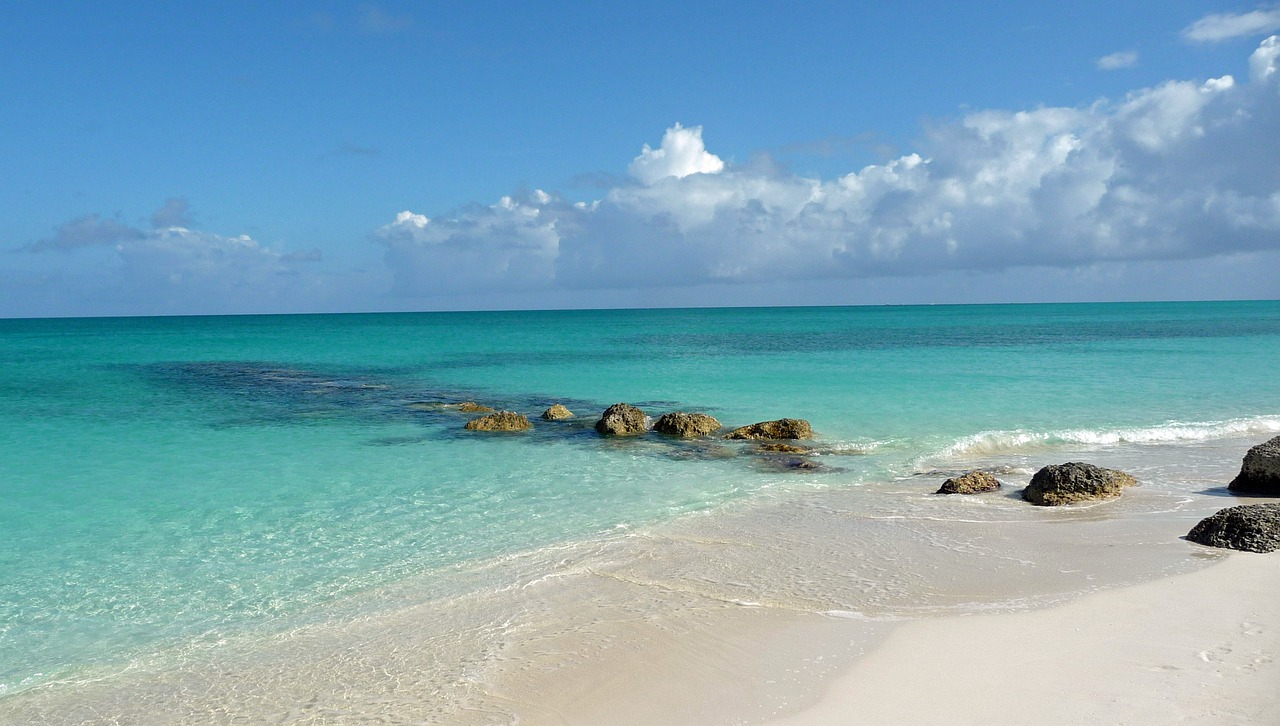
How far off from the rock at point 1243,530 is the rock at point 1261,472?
8.61ft

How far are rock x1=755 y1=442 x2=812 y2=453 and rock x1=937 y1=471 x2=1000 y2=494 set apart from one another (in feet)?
13.0

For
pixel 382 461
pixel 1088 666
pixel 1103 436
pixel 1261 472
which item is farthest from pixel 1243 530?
pixel 382 461

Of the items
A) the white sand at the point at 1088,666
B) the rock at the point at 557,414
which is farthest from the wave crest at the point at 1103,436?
the rock at the point at 557,414

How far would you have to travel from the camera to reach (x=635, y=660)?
20.9ft

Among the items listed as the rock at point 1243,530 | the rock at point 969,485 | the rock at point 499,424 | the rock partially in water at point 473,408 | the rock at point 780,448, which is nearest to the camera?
the rock at point 1243,530

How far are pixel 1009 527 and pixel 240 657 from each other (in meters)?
8.73

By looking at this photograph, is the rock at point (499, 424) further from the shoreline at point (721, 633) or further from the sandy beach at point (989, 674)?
the sandy beach at point (989, 674)

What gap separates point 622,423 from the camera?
18016 millimetres

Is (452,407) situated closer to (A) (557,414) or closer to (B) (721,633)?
(A) (557,414)

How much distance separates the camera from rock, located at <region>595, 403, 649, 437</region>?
17.8 meters

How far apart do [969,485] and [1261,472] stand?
4.03 meters

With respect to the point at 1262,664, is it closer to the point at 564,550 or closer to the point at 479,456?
the point at 564,550

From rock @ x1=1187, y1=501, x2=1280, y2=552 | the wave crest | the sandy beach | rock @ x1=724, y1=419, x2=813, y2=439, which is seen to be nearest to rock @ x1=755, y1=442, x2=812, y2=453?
rock @ x1=724, y1=419, x2=813, y2=439

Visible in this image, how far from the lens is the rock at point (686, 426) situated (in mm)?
17828
